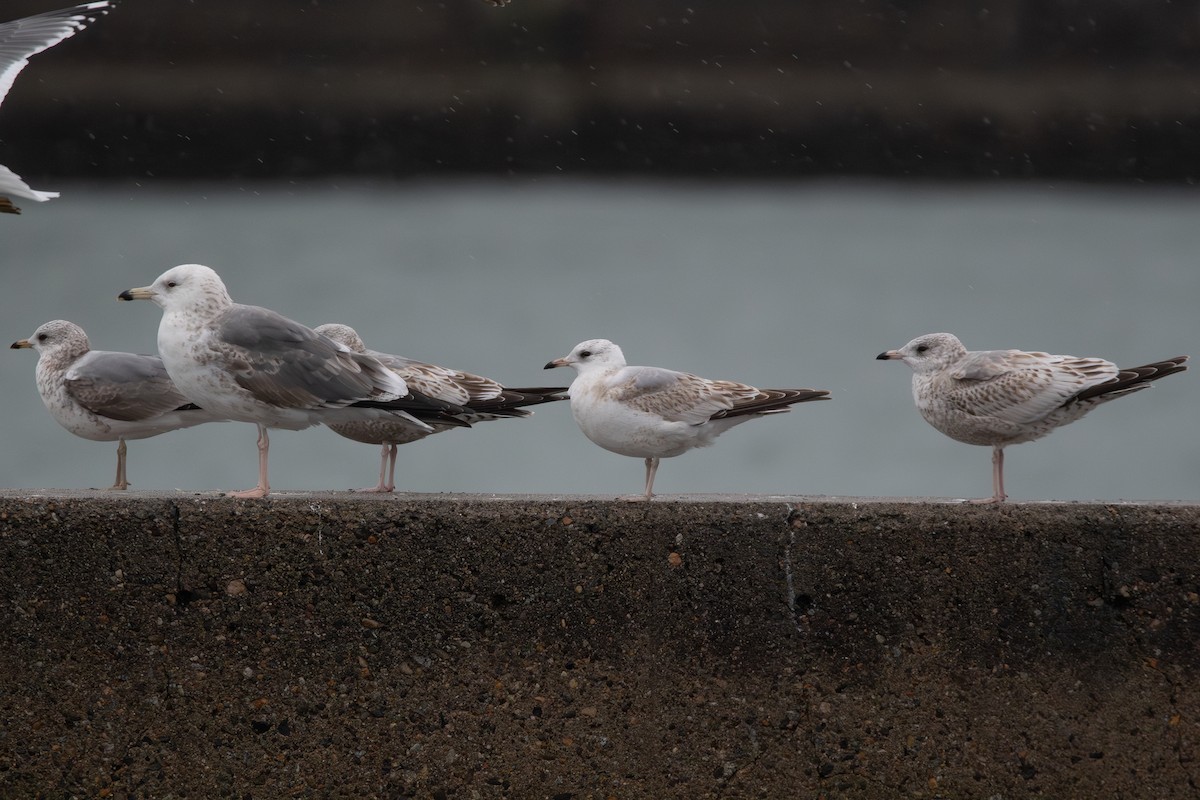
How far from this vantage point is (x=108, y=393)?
4934 millimetres

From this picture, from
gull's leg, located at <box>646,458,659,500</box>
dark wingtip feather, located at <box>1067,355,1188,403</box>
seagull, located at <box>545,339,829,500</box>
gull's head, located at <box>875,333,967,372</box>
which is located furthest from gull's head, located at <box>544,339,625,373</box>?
dark wingtip feather, located at <box>1067,355,1188,403</box>

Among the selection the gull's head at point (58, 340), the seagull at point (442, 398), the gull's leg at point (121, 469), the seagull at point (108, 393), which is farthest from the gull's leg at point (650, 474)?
the gull's head at point (58, 340)

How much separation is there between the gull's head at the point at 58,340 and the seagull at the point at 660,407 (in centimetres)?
213

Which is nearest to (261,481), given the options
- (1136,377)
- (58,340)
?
(58,340)

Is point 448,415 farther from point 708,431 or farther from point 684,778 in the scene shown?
point 684,778

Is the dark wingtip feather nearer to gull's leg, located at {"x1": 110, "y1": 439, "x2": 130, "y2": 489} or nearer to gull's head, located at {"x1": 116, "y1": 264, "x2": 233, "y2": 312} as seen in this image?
gull's head, located at {"x1": 116, "y1": 264, "x2": 233, "y2": 312}

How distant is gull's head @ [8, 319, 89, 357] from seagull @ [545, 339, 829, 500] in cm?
213

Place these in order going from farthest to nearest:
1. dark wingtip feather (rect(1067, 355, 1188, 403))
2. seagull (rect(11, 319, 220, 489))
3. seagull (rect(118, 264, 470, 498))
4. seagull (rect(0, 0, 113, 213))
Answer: seagull (rect(0, 0, 113, 213)) → seagull (rect(11, 319, 220, 489)) → dark wingtip feather (rect(1067, 355, 1188, 403)) → seagull (rect(118, 264, 470, 498))

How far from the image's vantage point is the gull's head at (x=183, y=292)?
14.0ft

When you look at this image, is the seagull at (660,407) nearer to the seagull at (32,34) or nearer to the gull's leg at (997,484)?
the gull's leg at (997,484)

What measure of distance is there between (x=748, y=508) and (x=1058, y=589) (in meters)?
1.03

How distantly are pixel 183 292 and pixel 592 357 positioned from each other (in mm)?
1509

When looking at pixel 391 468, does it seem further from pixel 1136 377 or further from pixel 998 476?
pixel 1136 377

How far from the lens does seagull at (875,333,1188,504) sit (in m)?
4.41
